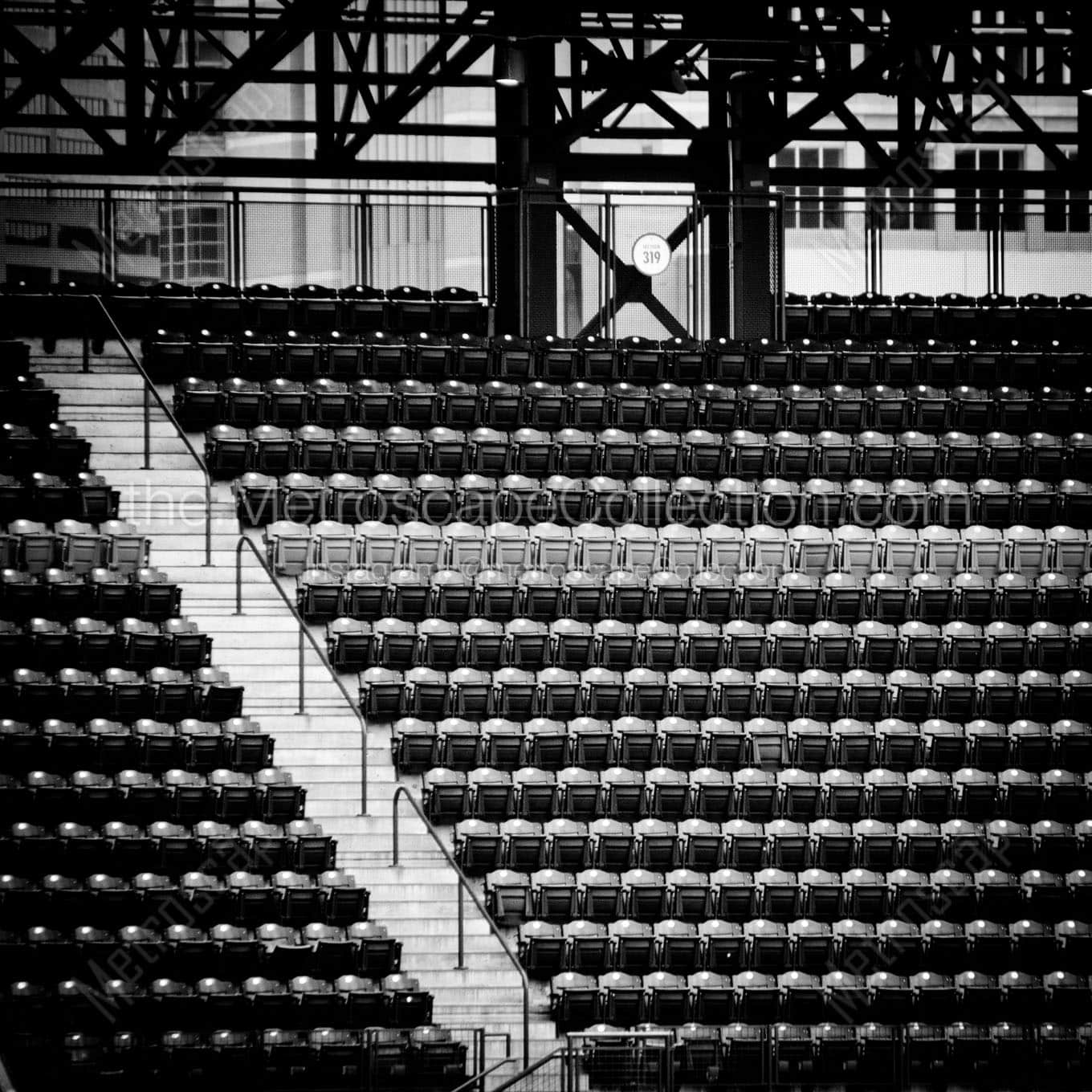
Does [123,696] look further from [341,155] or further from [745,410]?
[341,155]

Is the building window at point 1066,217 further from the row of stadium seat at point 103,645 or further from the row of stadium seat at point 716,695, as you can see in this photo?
the row of stadium seat at point 103,645

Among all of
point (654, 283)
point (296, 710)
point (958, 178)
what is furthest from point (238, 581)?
point (958, 178)

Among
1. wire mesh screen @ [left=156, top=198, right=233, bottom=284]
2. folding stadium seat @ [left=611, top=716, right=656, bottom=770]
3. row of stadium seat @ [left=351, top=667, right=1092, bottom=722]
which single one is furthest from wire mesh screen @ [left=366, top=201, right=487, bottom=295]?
folding stadium seat @ [left=611, top=716, right=656, bottom=770]

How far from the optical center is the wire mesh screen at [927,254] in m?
36.6

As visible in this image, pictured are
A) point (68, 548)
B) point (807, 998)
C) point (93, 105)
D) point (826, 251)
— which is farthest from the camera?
point (93, 105)

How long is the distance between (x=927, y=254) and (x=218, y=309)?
58.7 ft

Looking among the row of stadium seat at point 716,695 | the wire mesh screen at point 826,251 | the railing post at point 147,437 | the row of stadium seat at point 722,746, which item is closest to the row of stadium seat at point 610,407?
the railing post at point 147,437

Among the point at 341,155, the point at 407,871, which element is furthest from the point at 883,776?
the point at 341,155

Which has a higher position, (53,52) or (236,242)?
(53,52)

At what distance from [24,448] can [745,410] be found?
8.70 m

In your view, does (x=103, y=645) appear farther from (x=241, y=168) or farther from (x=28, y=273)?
(x=241, y=168)

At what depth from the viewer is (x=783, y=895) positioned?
19328 millimetres

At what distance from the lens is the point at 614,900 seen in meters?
19.1

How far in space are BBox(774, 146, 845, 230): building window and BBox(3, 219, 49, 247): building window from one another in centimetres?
1037
